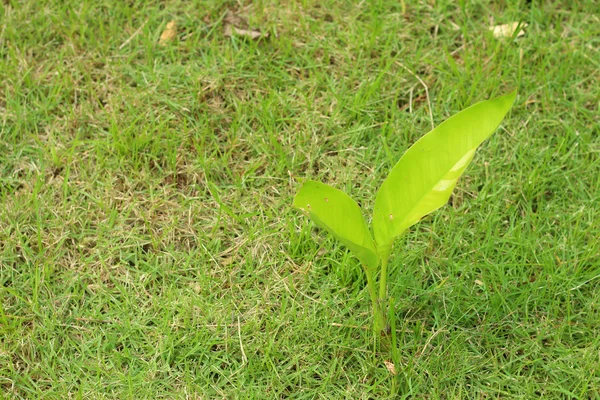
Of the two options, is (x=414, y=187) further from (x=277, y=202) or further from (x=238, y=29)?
(x=238, y=29)

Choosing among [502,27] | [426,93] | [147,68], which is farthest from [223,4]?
[502,27]

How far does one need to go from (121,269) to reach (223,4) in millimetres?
1126

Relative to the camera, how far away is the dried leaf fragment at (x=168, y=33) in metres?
2.66

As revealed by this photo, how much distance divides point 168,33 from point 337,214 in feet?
4.30

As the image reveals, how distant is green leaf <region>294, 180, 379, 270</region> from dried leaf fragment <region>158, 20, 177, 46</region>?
50.0 inches

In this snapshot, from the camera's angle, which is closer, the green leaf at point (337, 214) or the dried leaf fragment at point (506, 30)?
the green leaf at point (337, 214)

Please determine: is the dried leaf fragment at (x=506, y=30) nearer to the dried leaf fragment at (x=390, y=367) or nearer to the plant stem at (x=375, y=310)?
the plant stem at (x=375, y=310)

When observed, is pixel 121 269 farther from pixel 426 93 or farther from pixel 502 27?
pixel 502 27

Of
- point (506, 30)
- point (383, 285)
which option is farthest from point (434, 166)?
point (506, 30)

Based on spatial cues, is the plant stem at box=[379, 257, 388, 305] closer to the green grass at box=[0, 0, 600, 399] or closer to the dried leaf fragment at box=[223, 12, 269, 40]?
the green grass at box=[0, 0, 600, 399]

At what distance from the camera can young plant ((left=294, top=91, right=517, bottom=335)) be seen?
1.57 metres

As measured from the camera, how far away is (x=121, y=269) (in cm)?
212

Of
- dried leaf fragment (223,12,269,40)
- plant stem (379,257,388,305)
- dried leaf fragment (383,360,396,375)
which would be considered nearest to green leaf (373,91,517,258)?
plant stem (379,257,388,305)

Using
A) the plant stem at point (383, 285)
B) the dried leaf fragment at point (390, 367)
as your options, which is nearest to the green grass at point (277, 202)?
the dried leaf fragment at point (390, 367)
